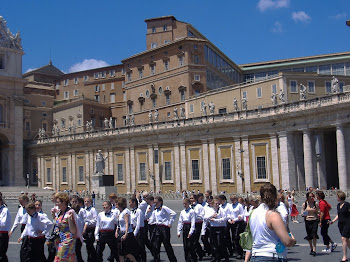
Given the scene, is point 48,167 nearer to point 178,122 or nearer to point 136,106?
point 136,106

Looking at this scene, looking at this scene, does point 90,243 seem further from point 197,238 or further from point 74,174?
point 74,174

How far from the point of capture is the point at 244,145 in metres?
45.7

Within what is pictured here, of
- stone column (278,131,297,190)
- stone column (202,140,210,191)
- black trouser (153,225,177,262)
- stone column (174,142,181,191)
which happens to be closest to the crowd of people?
black trouser (153,225,177,262)

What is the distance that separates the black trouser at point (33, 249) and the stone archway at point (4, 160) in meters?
61.2

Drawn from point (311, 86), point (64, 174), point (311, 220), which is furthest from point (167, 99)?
point (311, 220)

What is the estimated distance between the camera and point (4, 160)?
6962 centimetres

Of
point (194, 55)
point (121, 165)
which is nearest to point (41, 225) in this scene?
point (121, 165)

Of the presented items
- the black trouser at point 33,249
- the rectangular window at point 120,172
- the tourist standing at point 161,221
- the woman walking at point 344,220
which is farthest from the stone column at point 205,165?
the black trouser at point 33,249

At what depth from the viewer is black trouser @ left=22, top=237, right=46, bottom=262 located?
10.9 metres

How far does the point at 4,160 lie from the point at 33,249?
62.6 metres

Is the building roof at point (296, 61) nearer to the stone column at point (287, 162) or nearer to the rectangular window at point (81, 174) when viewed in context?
the rectangular window at point (81, 174)

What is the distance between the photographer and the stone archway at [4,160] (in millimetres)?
68875

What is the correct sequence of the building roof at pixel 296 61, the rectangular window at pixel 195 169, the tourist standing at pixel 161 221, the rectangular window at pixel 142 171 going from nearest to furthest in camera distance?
the tourist standing at pixel 161 221
the rectangular window at pixel 195 169
the rectangular window at pixel 142 171
the building roof at pixel 296 61

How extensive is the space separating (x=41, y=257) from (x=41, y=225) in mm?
737
